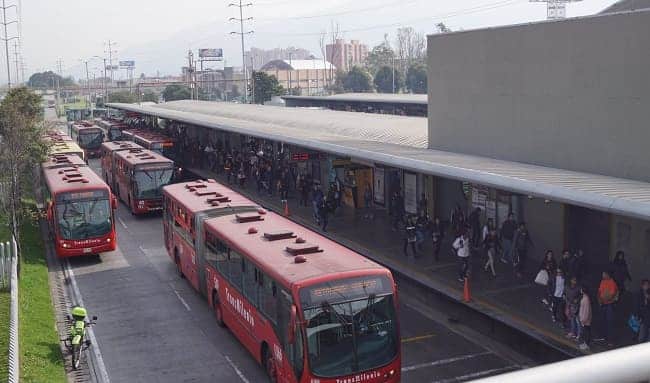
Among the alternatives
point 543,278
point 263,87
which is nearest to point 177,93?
point 263,87

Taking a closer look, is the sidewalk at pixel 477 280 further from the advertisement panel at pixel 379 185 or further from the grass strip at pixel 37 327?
the grass strip at pixel 37 327

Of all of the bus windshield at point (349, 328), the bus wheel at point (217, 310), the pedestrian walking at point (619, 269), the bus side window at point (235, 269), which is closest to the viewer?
the bus windshield at point (349, 328)

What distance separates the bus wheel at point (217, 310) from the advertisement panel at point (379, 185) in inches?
442

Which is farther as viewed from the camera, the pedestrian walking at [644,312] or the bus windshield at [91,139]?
the bus windshield at [91,139]

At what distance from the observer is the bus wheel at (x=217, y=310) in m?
15.4

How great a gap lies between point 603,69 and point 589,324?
5.50m

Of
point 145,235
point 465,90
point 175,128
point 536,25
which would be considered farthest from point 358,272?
point 175,128

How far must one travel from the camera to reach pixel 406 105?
43.9 meters

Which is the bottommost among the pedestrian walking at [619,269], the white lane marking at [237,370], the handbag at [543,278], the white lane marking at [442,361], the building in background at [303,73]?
the white lane marking at [237,370]

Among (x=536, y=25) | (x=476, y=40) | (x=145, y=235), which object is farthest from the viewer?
(x=145, y=235)

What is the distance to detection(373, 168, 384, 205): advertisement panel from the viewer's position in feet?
85.7

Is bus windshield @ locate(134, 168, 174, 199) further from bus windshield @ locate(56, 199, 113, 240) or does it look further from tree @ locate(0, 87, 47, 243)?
bus windshield @ locate(56, 199, 113, 240)

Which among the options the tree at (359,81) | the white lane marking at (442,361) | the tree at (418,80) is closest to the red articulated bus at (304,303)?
the white lane marking at (442,361)

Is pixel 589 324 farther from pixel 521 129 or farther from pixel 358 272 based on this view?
pixel 521 129
